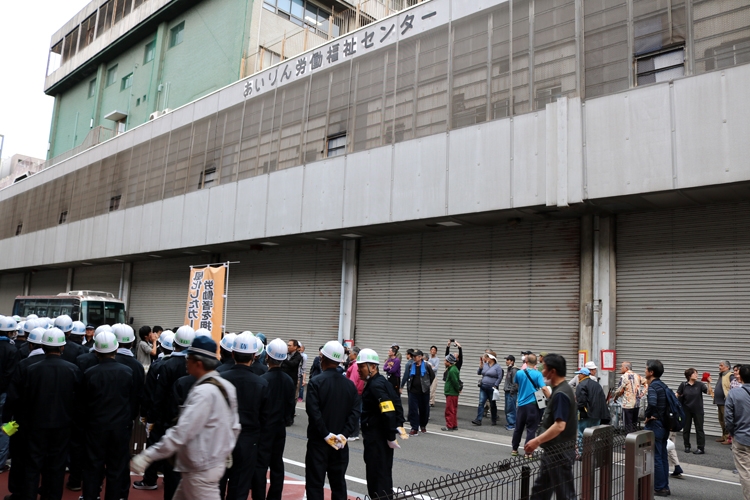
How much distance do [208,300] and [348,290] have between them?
210 inches

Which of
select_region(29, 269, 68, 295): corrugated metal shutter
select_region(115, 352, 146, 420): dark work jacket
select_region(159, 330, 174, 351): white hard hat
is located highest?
select_region(29, 269, 68, 295): corrugated metal shutter

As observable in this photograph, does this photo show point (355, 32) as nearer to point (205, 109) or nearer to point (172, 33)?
point (205, 109)

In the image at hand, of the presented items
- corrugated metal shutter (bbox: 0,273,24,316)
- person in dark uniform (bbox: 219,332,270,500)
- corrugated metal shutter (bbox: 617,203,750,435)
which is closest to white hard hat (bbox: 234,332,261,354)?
person in dark uniform (bbox: 219,332,270,500)

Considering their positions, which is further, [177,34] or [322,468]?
[177,34]

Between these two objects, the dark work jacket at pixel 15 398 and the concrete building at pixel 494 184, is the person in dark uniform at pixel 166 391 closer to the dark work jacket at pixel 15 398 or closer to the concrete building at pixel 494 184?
the dark work jacket at pixel 15 398

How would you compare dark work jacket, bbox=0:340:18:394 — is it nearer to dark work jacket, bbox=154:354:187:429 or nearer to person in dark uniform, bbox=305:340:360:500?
dark work jacket, bbox=154:354:187:429

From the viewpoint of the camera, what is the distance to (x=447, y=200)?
16016mm

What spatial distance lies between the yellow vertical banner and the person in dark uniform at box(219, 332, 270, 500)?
33.6 ft

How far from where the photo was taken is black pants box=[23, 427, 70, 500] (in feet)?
19.1

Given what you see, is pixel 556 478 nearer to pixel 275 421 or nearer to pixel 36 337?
pixel 275 421

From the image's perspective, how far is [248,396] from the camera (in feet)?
18.5

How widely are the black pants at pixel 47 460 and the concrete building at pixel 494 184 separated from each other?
11319 millimetres

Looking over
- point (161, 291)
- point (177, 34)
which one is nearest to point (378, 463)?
point (161, 291)

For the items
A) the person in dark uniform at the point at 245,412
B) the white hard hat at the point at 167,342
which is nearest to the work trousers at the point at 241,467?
the person in dark uniform at the point at 245,412
